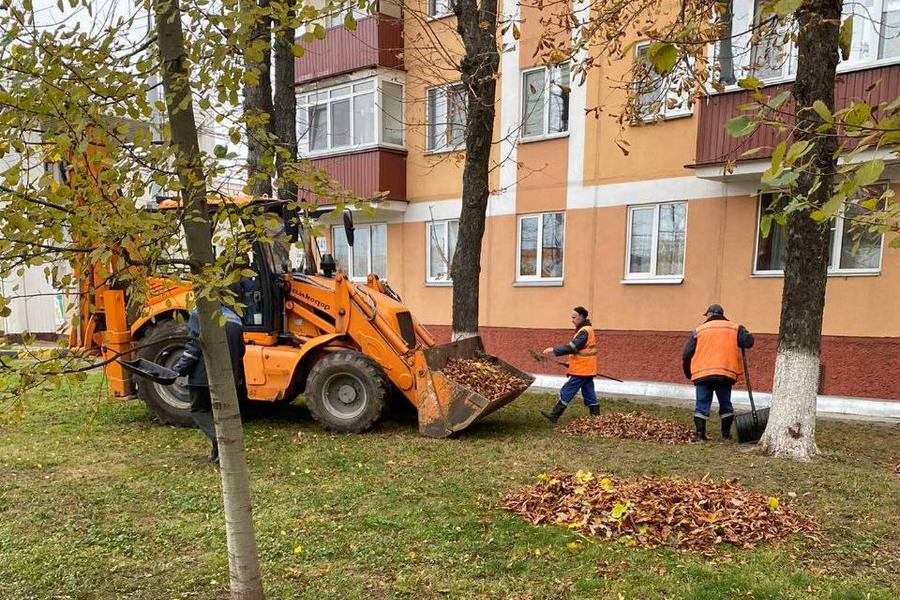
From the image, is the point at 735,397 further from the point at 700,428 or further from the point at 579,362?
the point at 579,362

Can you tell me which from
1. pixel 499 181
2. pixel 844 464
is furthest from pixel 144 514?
pixel 499 181

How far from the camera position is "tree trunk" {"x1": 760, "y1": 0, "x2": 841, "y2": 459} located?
562cm

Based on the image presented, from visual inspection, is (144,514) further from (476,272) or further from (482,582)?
(476,272)

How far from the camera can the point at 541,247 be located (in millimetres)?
12562

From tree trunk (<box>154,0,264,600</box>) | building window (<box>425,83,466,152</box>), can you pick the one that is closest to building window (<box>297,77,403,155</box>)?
building window (<box>425,83,466,152</box>)

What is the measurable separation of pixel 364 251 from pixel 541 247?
502cm

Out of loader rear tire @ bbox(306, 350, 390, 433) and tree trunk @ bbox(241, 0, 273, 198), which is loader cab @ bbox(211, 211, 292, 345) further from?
tree trunk @ bbox(241, 0, 273, 198)

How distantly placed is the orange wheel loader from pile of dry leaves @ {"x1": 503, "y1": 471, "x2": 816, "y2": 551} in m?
2.06

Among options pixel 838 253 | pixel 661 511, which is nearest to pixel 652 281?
pixel 838 253

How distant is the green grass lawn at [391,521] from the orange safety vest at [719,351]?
36.8 inches

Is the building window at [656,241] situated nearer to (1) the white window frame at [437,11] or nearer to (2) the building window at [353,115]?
(2) the building window at [353,115]

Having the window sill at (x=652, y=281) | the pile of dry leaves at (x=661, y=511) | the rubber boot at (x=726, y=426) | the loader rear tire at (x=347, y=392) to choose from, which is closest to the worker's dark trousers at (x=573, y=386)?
the rubber boot at (x=726, y=426)

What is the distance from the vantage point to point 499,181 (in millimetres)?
12992

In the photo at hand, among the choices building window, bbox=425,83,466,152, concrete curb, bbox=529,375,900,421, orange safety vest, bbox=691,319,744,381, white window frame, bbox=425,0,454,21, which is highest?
white window frame, bbox=425,0,454,21
